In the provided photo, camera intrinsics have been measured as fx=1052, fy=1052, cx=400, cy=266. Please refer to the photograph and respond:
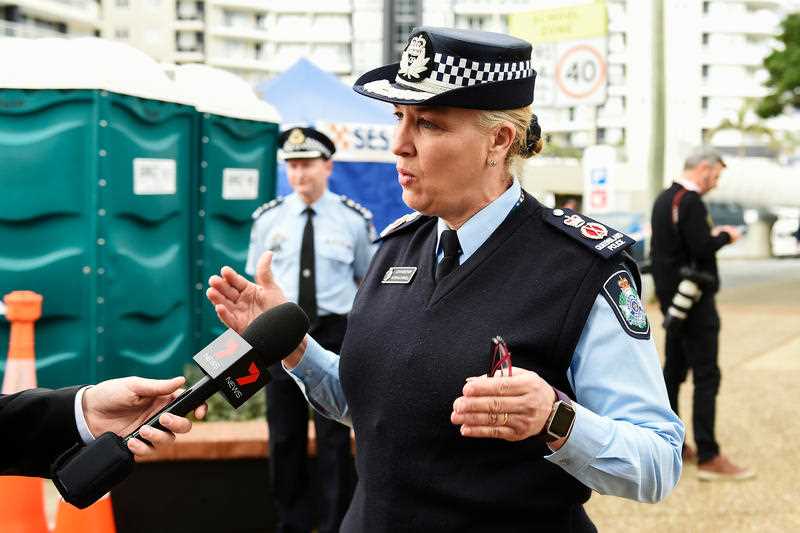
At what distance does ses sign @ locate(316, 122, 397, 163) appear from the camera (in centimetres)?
1044

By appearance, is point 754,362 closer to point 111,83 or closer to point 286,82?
point 286,82

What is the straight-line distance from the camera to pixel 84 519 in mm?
4223

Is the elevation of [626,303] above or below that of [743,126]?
below

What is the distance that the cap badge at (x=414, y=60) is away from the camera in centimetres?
229

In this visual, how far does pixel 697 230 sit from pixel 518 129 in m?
4.21

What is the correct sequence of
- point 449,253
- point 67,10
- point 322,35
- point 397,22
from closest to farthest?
point 449,253 < point 397,22 < point 67,10 < point 322,35

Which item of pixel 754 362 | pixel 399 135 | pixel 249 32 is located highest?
pixel 249 32

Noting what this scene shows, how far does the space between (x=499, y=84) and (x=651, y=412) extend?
0.76m

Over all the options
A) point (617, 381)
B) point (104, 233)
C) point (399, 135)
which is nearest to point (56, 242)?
point (104, 233)

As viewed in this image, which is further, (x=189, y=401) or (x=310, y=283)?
(x=310, y=283)

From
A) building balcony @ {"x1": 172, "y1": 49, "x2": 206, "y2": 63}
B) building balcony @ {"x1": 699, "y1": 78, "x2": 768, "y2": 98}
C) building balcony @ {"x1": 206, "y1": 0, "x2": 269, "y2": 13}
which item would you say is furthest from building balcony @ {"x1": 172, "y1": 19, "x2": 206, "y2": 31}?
building balcony @ {"x1": 699, "y1": 78, "x2": 768, "y2": 98}

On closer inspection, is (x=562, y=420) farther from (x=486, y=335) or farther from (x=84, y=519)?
(x=84, y=519)

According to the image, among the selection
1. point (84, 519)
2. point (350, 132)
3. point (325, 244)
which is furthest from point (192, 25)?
point (84, 519)

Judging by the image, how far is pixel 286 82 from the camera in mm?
10953
